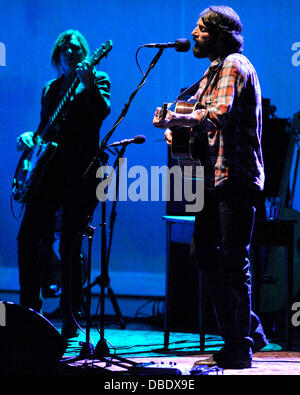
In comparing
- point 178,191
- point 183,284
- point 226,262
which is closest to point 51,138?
point 178,191

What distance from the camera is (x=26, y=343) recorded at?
2508mm

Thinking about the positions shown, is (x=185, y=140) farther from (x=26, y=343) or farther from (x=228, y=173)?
(x=26, y=343)

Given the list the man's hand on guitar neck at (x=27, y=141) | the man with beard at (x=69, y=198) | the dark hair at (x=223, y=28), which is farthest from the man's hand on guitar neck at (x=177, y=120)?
the man's hand on guitar neck at (x=27, y=141)

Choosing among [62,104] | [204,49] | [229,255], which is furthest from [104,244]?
[62,104]

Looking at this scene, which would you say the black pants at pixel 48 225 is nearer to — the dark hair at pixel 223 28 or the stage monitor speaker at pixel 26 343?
the stage monitor speaker at pixel 26 343

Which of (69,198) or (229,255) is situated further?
(69,198)

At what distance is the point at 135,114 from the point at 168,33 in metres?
0.73

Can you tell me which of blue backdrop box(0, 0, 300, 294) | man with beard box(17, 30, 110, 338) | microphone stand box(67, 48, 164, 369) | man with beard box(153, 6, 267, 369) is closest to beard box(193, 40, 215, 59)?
man with beard box(153, 6, 267, 369)

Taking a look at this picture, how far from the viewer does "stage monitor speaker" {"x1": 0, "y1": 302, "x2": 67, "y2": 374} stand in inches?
97.6

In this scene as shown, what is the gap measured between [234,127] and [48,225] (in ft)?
5.10

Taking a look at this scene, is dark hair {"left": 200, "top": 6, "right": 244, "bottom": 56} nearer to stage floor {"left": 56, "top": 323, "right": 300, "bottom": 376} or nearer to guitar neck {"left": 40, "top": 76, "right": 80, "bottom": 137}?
guitar neck {"left": 40, "top": 76, "right": 80, "bottom": 137}

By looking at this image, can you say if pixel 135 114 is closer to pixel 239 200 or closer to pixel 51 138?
pixel 51 138

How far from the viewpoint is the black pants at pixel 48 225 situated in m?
3.76
